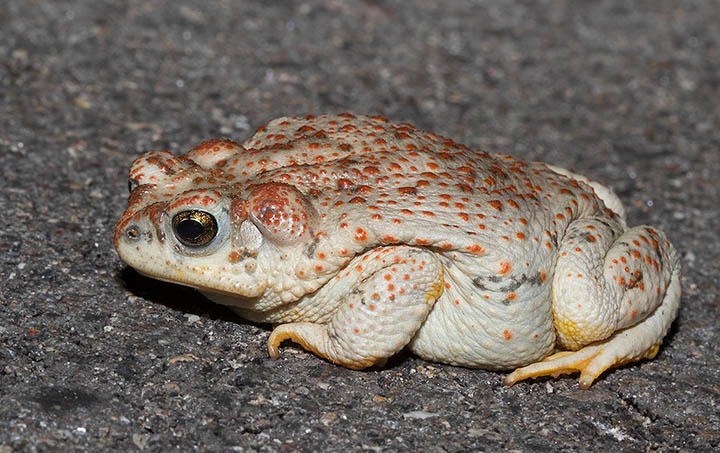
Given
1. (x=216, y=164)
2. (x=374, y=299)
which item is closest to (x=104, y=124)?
(x=216, y=164)

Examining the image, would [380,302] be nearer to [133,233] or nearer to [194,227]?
[194,227]

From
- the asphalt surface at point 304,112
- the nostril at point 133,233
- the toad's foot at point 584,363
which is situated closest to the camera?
the asphalt surface at point 304,112

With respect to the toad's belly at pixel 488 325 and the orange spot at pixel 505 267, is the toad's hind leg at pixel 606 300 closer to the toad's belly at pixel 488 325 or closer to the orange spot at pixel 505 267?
the toad's belly at pixel 488 325

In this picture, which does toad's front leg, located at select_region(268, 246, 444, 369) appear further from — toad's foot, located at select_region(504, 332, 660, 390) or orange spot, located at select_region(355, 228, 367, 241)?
toad's foot, located at select_region(504, 332, 660, 390)

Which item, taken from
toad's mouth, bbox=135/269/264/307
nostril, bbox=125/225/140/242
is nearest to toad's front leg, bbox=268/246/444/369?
toad's mouth, bbox=135/269/264/307

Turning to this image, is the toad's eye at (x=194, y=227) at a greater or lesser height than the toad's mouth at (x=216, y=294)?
greater

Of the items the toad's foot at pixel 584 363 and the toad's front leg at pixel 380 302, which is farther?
the toad's foot at pixel 584 363

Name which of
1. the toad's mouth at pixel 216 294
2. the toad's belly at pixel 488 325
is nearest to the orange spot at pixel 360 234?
the toad's belly at pixel 488 325

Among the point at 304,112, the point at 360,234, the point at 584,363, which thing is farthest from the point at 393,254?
the point at 304,112
